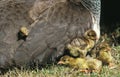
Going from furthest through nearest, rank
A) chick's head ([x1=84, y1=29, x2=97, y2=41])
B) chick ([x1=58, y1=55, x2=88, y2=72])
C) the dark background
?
the dark background, chick's head ([x1=84, y1=29, x2=97, y2=41]), chick ([x1=58, y1=55, x2=88, y2=72])

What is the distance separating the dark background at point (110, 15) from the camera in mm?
6664

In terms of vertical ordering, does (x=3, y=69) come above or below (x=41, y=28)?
below

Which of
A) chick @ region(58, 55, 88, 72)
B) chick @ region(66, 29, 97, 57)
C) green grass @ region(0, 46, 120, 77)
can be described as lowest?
green grass @ region(0, 46, 120, 77)

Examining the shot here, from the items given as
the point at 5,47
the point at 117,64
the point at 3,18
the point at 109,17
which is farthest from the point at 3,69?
the point at 109,17

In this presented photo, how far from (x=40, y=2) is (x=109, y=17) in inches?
66.7

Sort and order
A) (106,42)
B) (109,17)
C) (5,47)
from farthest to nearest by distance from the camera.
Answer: (109,17) < (106,42) < (5,47)

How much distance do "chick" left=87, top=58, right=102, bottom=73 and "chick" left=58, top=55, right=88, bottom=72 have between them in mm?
47

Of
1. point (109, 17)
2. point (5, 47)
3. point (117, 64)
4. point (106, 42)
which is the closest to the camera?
point (5, 47)

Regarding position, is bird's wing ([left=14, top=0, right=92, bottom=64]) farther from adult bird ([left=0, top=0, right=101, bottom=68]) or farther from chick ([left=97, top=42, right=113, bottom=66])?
chick ([left=97, top=42, right=113, bottom=66])

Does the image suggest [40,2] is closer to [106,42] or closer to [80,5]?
[80,5]

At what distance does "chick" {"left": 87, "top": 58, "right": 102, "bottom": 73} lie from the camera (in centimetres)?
530

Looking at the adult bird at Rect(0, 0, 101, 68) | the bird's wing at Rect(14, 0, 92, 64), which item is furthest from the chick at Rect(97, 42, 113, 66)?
the bird's wing at Rect(14, 0, 92, 64)

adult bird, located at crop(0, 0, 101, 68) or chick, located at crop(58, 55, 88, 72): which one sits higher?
adult bird, located at crop(0, 0, 101, 68)

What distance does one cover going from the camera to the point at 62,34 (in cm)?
538
